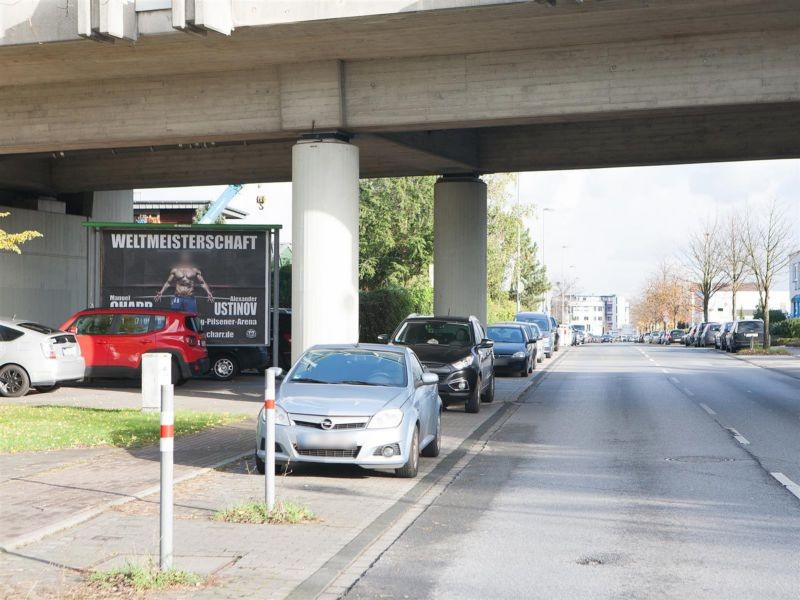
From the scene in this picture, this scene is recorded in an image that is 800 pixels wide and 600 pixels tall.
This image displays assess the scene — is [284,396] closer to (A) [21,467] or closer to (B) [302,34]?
(A) [21,467]

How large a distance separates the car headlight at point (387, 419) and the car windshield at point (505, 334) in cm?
2083

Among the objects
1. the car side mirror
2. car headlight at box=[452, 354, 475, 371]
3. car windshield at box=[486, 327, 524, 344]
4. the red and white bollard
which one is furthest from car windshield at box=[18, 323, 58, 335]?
the red and white bollard

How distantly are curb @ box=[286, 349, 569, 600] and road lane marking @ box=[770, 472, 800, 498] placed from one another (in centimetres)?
356

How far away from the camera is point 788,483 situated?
11555mm

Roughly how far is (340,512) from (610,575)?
2989mm

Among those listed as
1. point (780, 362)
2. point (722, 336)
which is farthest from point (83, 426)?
point (722, 336)

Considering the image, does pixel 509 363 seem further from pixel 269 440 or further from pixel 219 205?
pixel 219 205

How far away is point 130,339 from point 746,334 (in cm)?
3862

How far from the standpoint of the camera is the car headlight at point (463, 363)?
788 inches

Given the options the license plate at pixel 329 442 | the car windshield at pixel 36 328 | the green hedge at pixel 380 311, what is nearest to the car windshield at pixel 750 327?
the green hedge at pixel 380 311

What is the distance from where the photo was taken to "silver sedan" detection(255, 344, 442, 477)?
Answer: 37.3ft

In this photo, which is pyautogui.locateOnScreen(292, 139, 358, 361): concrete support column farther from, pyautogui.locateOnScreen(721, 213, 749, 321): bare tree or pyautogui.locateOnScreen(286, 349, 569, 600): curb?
pyautogui.locateOnScreen(721, 213, 749, 321): bare tree

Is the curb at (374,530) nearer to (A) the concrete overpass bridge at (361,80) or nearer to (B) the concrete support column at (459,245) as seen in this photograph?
(A) the concrete overpass bridge at (361,80)

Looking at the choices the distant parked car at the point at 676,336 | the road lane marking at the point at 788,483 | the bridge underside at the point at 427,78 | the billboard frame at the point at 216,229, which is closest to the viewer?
the road lane marking at the point at 788,483
